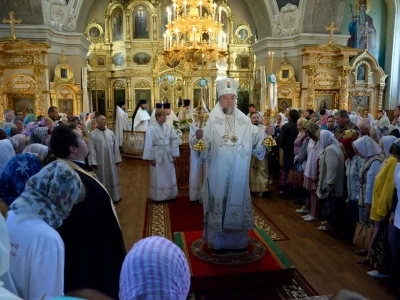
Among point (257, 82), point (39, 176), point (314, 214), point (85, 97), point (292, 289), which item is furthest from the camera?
point (257, 82)

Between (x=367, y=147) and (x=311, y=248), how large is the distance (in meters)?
1.46

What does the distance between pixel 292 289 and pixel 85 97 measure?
10888 mm

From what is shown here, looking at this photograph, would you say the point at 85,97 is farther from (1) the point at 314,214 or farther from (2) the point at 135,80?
(1) the point at 314,214

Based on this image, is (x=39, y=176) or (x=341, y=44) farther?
(x=341, y=44)

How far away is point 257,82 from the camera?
14727 millimetres

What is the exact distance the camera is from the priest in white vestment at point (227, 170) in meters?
3.82

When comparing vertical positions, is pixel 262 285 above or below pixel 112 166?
below

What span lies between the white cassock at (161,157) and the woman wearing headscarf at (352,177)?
3106mm

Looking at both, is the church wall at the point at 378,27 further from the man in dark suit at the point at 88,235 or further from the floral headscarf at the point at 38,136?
the man in dark suit at the point at 88,235

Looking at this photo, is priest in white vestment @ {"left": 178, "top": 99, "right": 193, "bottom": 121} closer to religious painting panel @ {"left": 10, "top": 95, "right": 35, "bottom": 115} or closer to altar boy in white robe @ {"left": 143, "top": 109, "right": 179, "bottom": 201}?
altar boy in white robe @ {"left": 143, "top": 109, "right": 179, "bottom": 201}

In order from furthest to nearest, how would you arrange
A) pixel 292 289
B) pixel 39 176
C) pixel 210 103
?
pixel 210 103
pixel 292 289
pixel 39 176

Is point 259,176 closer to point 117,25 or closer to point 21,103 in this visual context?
point 21,103

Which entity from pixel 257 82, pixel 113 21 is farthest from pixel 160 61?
pixel 257 82

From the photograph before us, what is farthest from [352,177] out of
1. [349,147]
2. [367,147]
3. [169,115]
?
[169,115]
